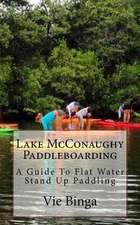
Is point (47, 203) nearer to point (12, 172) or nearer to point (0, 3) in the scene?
point (12, 172)

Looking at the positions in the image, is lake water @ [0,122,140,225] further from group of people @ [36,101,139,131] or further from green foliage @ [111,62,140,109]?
green foliage @ [111,62,140,109]

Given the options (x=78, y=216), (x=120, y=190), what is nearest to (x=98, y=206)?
(x=78, y=216)

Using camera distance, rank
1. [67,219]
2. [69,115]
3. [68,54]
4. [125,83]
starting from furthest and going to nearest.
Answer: [125,83] < [68,54] < [69,115] < [67,219]

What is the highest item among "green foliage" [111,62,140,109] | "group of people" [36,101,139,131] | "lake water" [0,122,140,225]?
"green foliage" [111,62,140,109]

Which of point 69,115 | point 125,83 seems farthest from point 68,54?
point 69,115

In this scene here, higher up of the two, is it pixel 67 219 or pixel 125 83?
pixel 125 83

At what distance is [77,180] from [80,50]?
38.3 m

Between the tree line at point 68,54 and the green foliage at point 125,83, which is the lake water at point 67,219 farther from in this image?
the green foliage at point 125,83

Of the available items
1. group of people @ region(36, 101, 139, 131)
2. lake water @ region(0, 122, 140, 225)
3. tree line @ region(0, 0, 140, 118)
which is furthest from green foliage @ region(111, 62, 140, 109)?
lake water @ region(0, 122, 140, 225)

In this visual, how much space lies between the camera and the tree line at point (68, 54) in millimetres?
48719

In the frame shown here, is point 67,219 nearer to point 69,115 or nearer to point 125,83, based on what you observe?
point 69,115

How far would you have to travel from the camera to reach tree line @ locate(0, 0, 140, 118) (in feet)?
160

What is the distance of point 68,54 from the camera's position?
51812 mm

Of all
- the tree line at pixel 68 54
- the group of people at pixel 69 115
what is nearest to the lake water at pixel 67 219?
the group of people at pixel 69 115
